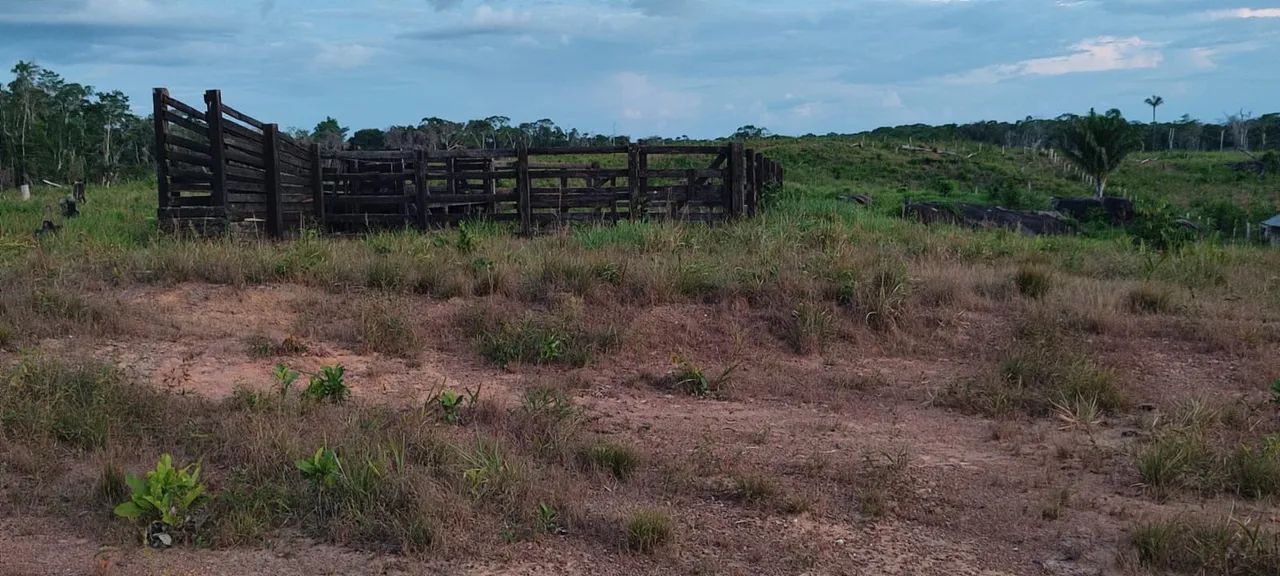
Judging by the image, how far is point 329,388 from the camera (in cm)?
618

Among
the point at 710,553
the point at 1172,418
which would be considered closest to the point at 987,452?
the point at 1172,418

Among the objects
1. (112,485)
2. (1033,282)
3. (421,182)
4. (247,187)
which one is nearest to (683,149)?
(421,182)

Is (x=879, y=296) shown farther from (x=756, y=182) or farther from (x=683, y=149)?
(x=756, y=182)

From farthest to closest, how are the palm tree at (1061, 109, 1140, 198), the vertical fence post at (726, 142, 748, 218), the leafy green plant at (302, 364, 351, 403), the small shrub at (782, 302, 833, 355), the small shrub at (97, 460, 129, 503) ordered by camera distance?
1. the palm tree at (1061, 109, 1140, 198)
2. the vertical fence post at (726, 142, 748, 218)
3. the small shrub at (782, 302, 833, 355)
4. the leafy green plant at (302, 364, 351, 403)
5. the small shrub at (97, 460, 129, 503)

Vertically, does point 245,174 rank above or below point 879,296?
above

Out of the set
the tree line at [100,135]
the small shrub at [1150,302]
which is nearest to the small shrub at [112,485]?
the small shrub at [1150,302]

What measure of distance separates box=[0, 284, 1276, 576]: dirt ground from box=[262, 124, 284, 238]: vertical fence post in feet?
14.3

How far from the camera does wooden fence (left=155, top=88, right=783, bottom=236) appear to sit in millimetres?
12398

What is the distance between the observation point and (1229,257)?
1180cm

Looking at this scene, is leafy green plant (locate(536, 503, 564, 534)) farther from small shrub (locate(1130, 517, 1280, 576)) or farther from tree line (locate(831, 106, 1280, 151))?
tree line (locate(831, 106, 1280, 151))

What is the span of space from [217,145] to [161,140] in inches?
34.5

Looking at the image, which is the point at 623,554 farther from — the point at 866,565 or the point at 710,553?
the point at 866,565

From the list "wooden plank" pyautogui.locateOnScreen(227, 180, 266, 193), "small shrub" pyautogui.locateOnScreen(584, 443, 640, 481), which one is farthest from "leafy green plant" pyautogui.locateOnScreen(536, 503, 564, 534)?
"wooden plank" pyautogui.locateOnScreen(227, 180, 266, 193)

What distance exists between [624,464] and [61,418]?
3221 millimetres
